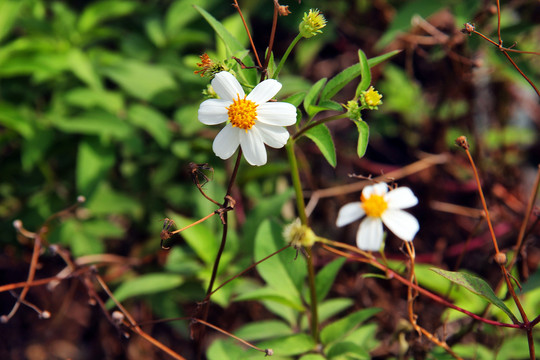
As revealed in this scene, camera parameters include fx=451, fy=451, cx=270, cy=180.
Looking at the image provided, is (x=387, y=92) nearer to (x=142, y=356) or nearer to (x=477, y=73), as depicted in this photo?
(x=477, y=73)

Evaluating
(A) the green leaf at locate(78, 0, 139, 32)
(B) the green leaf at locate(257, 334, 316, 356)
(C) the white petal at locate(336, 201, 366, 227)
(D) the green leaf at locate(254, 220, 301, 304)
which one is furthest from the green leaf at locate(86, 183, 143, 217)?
(C) the white petal at locate(336, 201, 366, 227)

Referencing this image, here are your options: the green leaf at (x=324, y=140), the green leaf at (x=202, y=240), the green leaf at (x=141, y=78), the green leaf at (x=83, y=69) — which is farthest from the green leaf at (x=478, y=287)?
the green leaf at (x=83, y=69)

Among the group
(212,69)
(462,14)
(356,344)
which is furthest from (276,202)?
(462,14)

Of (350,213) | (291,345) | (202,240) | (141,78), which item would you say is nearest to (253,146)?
(350,213)

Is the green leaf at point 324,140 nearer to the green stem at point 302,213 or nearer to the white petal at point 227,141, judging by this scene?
the green stem at point 302,213

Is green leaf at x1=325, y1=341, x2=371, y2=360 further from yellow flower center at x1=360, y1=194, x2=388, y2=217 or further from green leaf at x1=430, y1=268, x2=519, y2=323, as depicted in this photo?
yellow flower center at x1=360, y1=194, x2=388, y2=217

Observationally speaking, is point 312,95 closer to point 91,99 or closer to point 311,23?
point 311,23

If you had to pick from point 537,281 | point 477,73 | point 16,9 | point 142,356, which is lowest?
point 142,356
